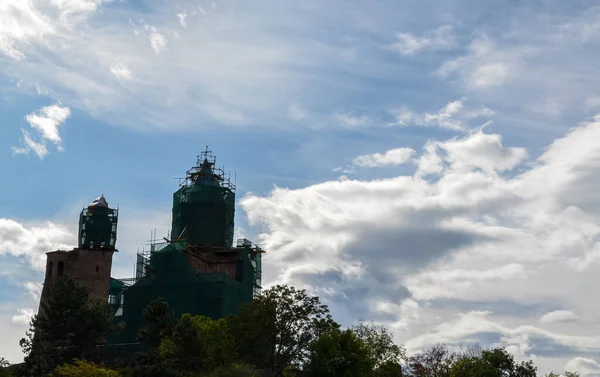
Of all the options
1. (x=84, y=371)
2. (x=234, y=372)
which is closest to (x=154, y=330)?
(x=84, y=371)

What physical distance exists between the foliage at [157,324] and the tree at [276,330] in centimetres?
692

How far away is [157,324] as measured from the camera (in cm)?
7569

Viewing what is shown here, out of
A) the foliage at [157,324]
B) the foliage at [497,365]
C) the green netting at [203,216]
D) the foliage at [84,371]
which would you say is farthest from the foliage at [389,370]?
the green netting at [203,216]

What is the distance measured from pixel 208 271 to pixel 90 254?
1514 cm

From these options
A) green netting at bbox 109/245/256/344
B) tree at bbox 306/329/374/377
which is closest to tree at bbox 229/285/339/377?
tree at bbox 306/329/374/377

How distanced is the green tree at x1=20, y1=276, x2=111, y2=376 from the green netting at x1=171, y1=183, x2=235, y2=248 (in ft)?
97.7

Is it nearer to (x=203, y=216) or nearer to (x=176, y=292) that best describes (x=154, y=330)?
(x=176, y=292)

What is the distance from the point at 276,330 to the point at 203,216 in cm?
3760

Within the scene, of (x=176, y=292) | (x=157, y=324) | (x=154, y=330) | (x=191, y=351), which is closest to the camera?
(x=191, y=351)

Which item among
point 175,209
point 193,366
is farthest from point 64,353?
point 175,209

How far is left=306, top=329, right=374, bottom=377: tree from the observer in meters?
78.2

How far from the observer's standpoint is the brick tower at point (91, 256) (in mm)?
103188

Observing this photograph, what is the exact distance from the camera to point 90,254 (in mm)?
104812

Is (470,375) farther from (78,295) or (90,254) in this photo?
(90,254)
